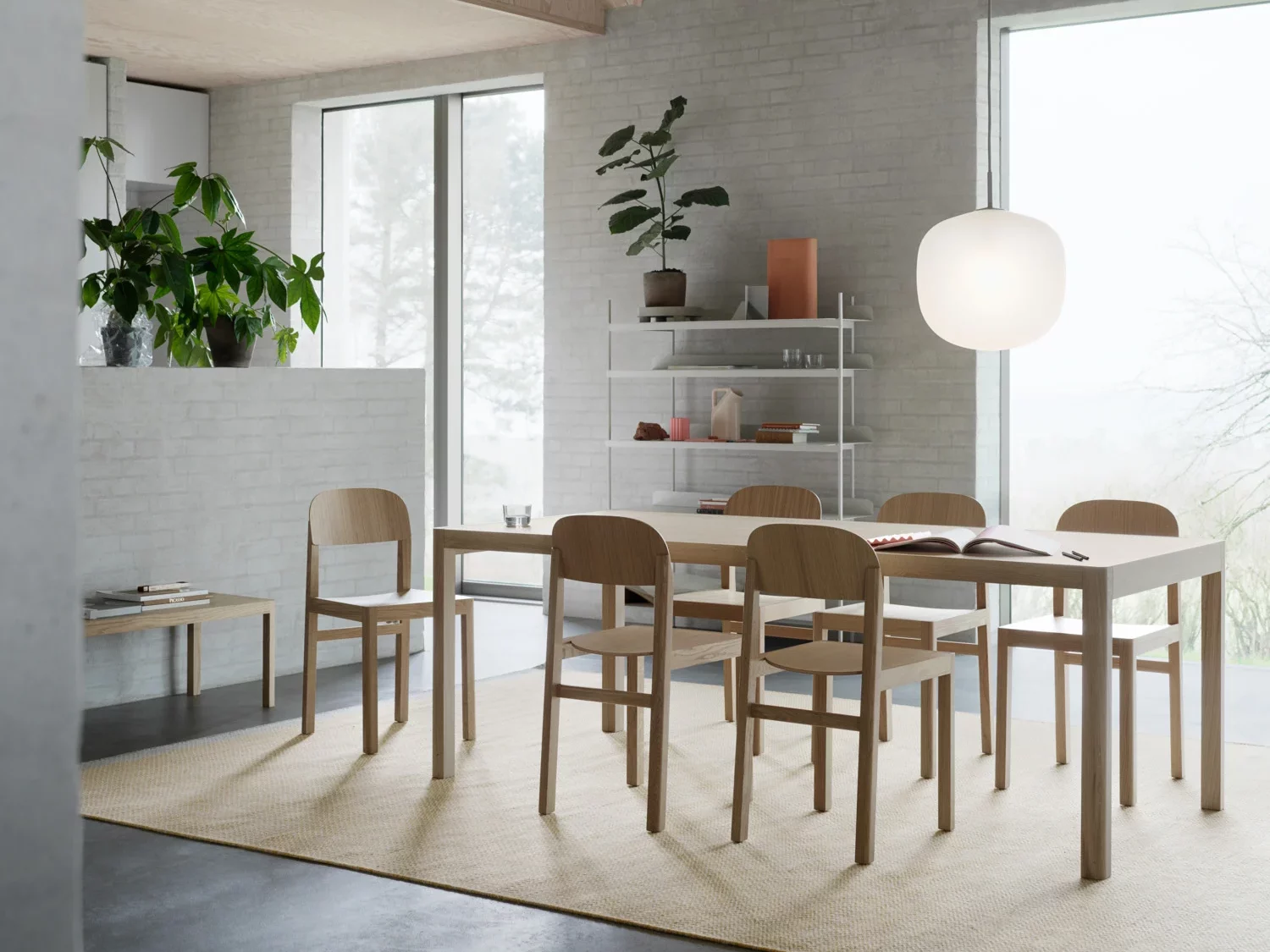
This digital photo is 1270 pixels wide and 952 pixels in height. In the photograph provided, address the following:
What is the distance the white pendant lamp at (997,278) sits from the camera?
3.48 m

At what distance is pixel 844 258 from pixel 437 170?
2714 millimetres

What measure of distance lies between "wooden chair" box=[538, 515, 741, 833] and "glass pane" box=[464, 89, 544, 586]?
158 inches

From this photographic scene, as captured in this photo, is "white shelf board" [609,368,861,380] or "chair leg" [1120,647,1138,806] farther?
"white shelf board" [609,368,861,380]

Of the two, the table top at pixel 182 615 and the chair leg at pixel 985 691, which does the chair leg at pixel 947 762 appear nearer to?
the chair leg at pixel 985 691

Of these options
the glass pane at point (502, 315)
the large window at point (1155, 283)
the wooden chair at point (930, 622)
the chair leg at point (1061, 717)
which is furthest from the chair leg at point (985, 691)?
the glass pane at point (502, 315)

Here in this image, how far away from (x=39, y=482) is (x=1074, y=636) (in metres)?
3.20

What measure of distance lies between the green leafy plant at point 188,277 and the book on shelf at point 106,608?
3.45ft

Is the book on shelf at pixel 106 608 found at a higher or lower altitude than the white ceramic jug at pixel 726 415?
lower

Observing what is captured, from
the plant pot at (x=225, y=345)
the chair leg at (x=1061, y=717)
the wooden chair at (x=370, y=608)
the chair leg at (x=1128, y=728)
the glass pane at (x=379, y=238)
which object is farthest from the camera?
the glass pane at (x=379, y=238)

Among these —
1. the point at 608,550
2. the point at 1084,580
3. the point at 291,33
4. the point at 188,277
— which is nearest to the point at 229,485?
the point at 188,277

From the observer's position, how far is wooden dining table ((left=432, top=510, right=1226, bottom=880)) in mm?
3143

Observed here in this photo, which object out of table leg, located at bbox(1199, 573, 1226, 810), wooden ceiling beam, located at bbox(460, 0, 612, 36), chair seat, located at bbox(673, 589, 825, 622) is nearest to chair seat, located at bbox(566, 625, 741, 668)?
chair seat, located at bbox(673, 589, 825, 622)

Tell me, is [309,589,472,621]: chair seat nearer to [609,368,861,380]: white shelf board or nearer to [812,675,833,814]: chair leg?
[812,675,833,814]: chair leg

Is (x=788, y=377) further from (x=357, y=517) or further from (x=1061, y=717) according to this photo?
(x=1061, y=717)
